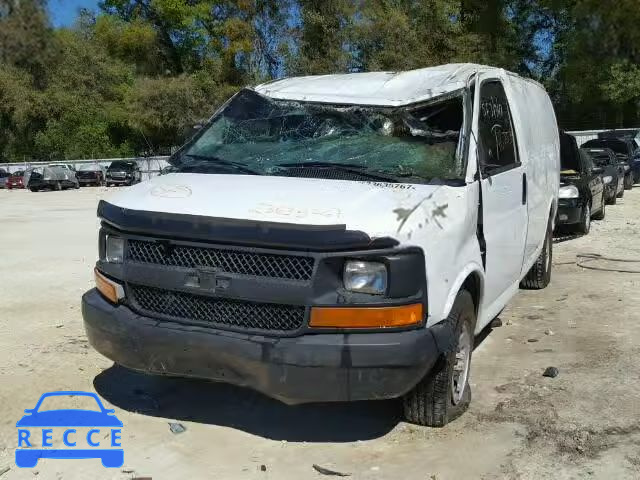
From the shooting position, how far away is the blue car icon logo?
13.2ft

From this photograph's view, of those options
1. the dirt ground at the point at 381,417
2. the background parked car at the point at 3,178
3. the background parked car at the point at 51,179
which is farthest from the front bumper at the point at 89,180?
the dirt ground at the point at 381,417

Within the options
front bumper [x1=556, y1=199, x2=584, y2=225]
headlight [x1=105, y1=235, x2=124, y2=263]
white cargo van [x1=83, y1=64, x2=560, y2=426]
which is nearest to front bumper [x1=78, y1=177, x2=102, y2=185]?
front bumper [x1=556, y1=199, x2=584, y2=225]

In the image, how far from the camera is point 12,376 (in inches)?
207

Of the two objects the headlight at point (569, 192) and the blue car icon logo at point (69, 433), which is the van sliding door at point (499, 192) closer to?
the blue car icon logo at point (69, 433)

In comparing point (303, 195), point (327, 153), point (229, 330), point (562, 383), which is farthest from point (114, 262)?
point (562, 383)

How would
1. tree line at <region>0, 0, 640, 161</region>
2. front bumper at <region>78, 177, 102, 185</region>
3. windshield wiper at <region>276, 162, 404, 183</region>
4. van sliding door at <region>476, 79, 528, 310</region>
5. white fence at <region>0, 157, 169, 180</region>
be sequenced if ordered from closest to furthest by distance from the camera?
1. windshield wiper at <region>276, 162, 404, 183</region>
2. van sliding door at <region>476, 79, 528, 310</region>
3. tree line at <region>0, 0, 640, 161</region>
4. front bumper at <region>78, 177, 102, 185</region>
5. white fence at <region>0, 157, 169, 180</region>

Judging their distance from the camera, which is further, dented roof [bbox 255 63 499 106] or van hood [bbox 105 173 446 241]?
dented roof [bbox 255 63 499 106]

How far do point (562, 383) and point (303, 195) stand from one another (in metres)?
2.48

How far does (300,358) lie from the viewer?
3574 millimetres

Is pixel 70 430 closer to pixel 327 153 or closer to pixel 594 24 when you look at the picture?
pixel 327 153

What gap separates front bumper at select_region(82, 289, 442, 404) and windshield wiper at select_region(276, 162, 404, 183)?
94cm

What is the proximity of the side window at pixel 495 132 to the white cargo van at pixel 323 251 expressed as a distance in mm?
31

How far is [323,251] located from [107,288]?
143cm

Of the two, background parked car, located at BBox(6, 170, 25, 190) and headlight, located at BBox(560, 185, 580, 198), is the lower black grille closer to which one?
headlight, located at BBox(560, 185, 580, 198)
